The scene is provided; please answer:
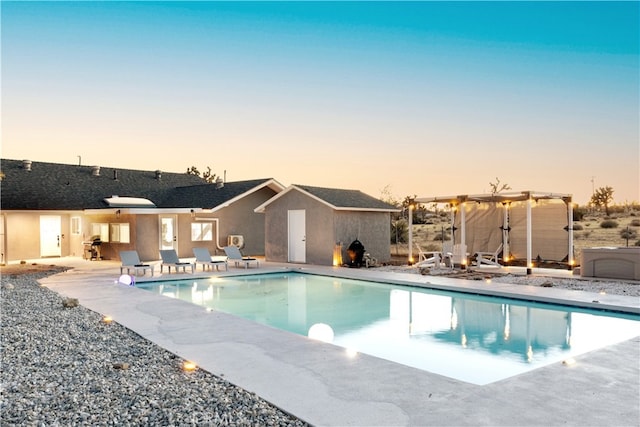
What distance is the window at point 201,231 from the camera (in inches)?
919

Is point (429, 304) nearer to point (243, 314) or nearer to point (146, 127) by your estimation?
point (243, 314)

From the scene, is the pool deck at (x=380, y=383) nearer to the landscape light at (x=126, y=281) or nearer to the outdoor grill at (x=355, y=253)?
the landscape light at (x=126, y=281)

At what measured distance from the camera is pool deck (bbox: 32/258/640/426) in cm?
409

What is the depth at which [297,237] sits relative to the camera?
20672 mm

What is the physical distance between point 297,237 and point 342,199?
2.61 meters

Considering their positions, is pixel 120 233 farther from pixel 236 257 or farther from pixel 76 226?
pixel 236 257

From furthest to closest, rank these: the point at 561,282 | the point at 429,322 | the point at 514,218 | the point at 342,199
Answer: the point at 342,199 → the point at 514,218 → the point at 561,282 → the point at 429,322

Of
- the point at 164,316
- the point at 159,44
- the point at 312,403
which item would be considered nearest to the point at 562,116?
the point at 159,44

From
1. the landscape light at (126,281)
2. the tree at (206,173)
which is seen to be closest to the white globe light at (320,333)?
the landscape light at (126,281)

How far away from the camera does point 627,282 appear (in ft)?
43.0

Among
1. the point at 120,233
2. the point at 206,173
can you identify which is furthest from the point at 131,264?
the point at 206,173

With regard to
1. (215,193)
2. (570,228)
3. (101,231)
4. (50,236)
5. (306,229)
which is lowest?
(50,236)

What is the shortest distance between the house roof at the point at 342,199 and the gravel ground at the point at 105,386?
40.1 ft

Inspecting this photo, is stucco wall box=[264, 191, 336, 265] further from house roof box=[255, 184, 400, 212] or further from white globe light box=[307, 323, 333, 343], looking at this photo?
white globe light box=[307, 323, 333, 343]
